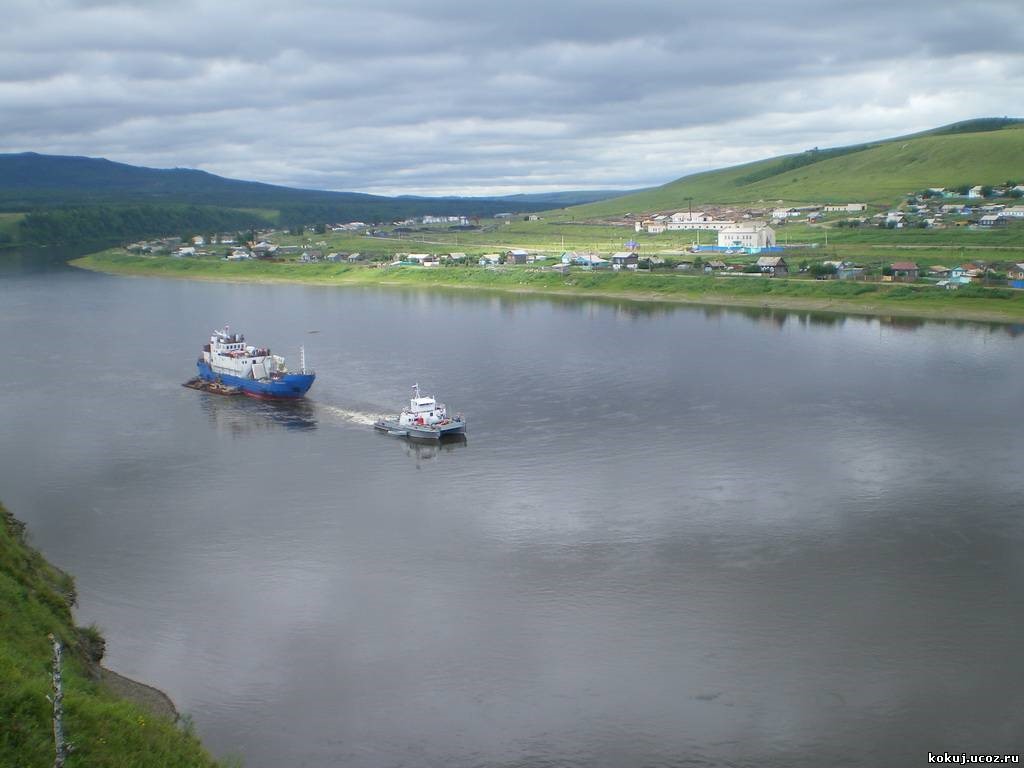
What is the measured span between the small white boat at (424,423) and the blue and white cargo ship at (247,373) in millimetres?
4596

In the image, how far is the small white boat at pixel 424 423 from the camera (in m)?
21.0

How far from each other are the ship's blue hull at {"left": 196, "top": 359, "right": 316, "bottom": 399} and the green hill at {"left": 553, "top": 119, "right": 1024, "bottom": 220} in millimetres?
55352

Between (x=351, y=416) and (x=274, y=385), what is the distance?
342cm

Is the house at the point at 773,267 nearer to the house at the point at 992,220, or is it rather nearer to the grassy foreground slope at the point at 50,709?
the house at the point at 992,220

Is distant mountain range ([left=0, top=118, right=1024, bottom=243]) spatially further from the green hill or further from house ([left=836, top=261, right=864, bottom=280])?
house ([left=836, top=261, right=864, bottom=280])

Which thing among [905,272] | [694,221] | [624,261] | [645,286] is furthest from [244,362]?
[694,221]

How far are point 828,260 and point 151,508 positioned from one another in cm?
3836

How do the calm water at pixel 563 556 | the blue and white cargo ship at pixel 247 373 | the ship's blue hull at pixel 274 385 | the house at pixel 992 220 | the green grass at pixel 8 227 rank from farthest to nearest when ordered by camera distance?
the green grass at pixel 8 227 → the house at pixel 992 220 → the blue and white cargo ship at pixel 247 373 → the ship's blue hull at pixel 274 385 → the calm water at pixel 563 556

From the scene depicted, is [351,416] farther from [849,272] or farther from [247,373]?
[849,272]

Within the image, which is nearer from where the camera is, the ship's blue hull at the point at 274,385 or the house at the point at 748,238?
the ship's blue hull at the point at 274,385

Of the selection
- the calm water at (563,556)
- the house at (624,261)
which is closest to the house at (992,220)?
the house at (624,261)

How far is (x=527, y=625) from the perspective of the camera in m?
12.4

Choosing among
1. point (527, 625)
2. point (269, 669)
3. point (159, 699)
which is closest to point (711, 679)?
point (527, 625)

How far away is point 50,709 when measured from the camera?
22.1ft
